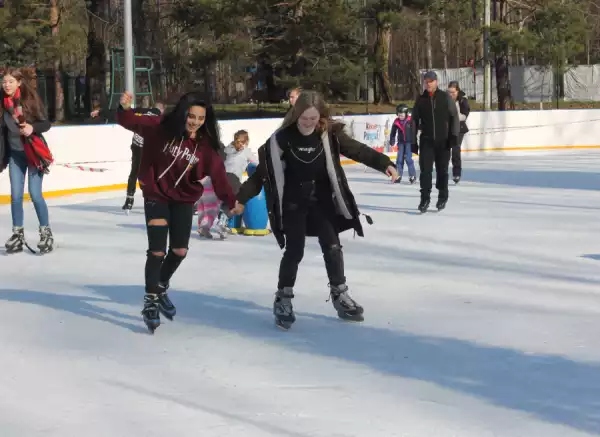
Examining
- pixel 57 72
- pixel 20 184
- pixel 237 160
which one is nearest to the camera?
pixel 20 184

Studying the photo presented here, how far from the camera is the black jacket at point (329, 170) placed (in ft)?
20.3

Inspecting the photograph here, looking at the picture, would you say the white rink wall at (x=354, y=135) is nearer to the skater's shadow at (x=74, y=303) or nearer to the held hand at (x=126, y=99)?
the held hand at (x=126, y=99)

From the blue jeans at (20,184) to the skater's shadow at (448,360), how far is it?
2672 mm

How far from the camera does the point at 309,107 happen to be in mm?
6078

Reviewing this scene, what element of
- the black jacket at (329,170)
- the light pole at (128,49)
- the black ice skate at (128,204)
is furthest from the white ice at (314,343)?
the light pole at (128,49)

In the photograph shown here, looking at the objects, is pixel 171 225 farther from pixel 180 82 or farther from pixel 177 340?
pixel 180 82

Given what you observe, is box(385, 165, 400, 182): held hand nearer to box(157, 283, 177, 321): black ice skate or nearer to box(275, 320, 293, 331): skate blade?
box(275, 320, 293, 331): skate blade

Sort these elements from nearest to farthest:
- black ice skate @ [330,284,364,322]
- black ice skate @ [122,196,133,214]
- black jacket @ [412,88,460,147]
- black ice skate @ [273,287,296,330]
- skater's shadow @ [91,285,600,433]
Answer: skater's shadow @ [91,285,600,433]
black ice skate @ [273,287,296,330]
black ice skate @ [330,284,364,322]
black jacket @ [412,88,460,147]
black ice skate @ [122,196,133,214]

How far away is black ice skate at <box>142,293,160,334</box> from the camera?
623cm

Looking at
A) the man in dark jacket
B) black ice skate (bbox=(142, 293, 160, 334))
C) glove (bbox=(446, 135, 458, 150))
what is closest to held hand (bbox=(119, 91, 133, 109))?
the man in dark jacket

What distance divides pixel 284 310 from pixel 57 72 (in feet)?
112

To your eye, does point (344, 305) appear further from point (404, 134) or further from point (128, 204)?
point (404, 134)

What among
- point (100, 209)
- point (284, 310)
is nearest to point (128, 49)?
point (100, 209)

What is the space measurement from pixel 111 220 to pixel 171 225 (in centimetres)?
645
